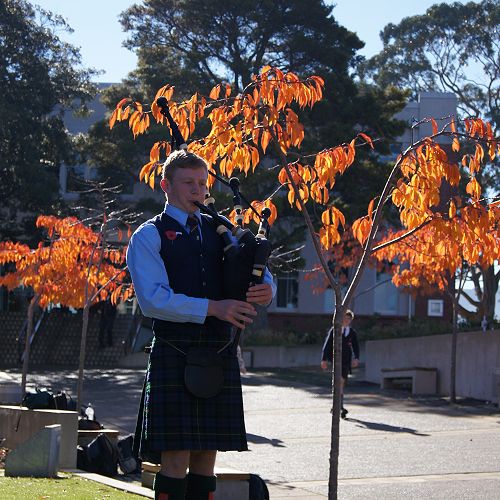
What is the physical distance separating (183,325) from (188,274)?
0.76ft

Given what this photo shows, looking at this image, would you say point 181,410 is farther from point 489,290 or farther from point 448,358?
point 489,290

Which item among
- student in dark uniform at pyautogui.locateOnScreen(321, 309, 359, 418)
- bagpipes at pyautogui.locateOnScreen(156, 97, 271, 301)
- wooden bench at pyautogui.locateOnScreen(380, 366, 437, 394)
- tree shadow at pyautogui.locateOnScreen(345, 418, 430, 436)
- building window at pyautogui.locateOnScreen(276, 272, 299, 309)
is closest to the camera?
bagpipes at pyautogui.locateOnScreen(156, 97, 271, 301)

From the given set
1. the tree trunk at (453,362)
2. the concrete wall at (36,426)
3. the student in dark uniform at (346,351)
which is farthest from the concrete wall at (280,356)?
the concrete wall at (36,426)

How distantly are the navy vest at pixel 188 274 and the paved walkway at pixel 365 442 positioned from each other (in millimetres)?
4044

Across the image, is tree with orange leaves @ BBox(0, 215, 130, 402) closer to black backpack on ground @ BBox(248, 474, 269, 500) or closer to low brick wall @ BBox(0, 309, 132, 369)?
black backpack on ground @ BBox(248, 474, 269, 500)

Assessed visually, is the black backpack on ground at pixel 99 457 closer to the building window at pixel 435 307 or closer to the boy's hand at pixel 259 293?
the boy's hand at pixel 259 293

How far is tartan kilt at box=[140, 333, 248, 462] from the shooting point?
456 centimetres

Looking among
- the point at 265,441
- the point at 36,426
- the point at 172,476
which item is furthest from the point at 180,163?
the point at 265,441

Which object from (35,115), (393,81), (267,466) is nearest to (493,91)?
(393,81)

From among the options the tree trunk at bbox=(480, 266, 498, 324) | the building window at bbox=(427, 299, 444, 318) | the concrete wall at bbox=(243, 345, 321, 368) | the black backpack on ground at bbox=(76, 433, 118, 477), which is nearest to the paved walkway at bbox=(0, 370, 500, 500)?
the black backpack on ground at bbox=(76, 433, 118, 477)

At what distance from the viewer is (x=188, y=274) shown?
185 inches

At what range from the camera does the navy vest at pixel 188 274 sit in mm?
4637

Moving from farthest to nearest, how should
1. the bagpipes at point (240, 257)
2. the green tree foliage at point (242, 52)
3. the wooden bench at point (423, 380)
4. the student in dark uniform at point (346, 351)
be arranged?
1. the green tree foliage at point (242, 52)
2. the wooden bench at point (423, 380)
3. the student in dark uniform at point (346, 351)
4. the bagpipes at point (240, 257)

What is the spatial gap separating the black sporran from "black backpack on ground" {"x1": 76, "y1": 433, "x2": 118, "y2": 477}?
16.7ft
